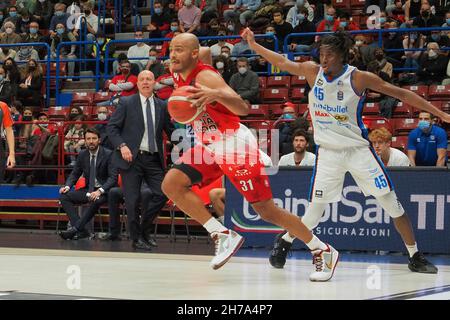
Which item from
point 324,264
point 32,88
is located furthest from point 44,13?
point 324,264

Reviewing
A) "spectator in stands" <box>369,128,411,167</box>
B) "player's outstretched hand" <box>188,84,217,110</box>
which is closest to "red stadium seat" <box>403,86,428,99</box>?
"spectator in stands" <box>369,128,411,167</box>

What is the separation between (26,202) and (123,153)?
210 inches

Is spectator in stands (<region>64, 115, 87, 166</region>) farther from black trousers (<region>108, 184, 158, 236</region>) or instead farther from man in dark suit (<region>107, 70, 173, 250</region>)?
man in dark suit (<region>107, 70, 173, 250</region>)

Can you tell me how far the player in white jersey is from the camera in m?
8.07

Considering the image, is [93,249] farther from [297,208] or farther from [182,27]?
[182,27]

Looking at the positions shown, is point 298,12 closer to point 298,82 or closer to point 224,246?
point 298,82

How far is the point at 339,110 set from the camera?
8.18 m

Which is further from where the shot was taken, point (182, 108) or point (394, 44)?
point (394, 44)

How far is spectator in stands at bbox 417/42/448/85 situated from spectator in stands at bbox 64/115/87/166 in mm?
6349

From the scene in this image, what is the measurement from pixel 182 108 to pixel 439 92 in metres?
9.25

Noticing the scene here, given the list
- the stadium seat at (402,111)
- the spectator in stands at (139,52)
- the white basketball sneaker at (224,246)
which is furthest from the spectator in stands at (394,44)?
the white basketball sneaker at (224,246)

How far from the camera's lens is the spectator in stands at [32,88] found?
19.6 meters

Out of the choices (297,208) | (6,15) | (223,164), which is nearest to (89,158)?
(297,208)

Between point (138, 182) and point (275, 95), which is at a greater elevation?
point (275, 95)
